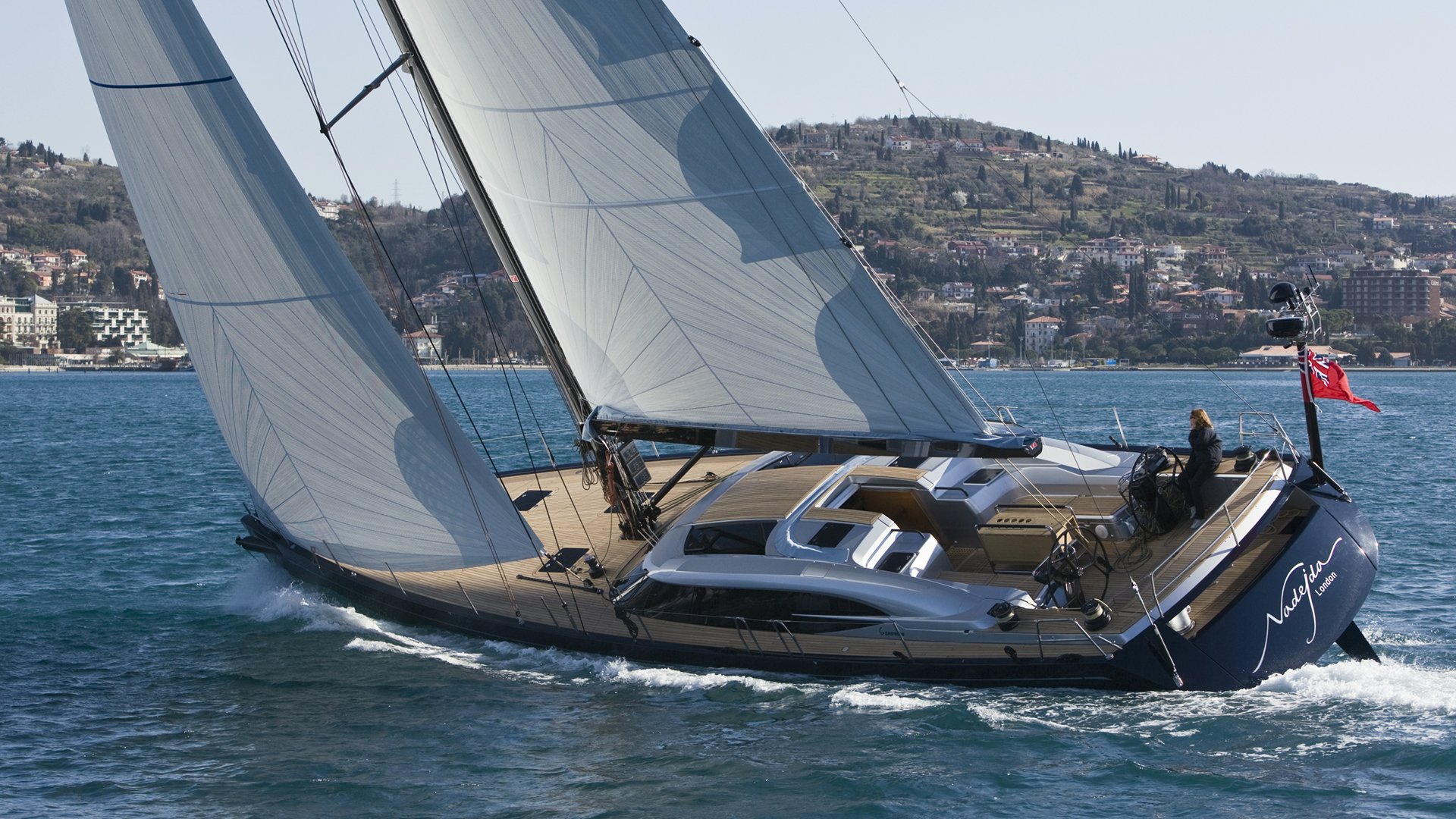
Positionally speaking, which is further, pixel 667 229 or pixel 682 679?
pixel 667 229

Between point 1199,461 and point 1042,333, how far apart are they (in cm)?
12955

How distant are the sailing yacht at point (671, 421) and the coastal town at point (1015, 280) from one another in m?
95.6

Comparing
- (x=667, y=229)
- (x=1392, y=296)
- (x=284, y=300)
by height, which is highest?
(x=667, y=229)

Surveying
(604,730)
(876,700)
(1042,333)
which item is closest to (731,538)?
(876,700)

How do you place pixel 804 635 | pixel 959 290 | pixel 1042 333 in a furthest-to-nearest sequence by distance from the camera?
1. pixel 959 290
2. pixel 1042 333
3. pixel 804 635

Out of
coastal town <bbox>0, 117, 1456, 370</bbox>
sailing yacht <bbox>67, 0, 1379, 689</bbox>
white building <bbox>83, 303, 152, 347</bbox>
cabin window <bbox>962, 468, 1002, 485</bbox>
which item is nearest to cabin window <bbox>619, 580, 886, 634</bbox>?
sailing yacht <bbox>67, 0, 1379, 689</bbox>

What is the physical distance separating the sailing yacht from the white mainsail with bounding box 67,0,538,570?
3 cm

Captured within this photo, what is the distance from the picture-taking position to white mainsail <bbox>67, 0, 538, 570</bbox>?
13.2 metres

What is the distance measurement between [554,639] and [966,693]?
12.3ft

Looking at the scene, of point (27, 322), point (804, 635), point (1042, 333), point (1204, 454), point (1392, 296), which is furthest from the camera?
point (27, 322)

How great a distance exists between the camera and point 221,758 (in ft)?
36.2

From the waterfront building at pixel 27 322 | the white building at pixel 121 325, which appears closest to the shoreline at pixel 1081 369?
the waterfront building at pixel 27 322

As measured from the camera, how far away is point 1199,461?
42.3ft

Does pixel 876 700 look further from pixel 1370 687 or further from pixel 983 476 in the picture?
pixel 1370 687
